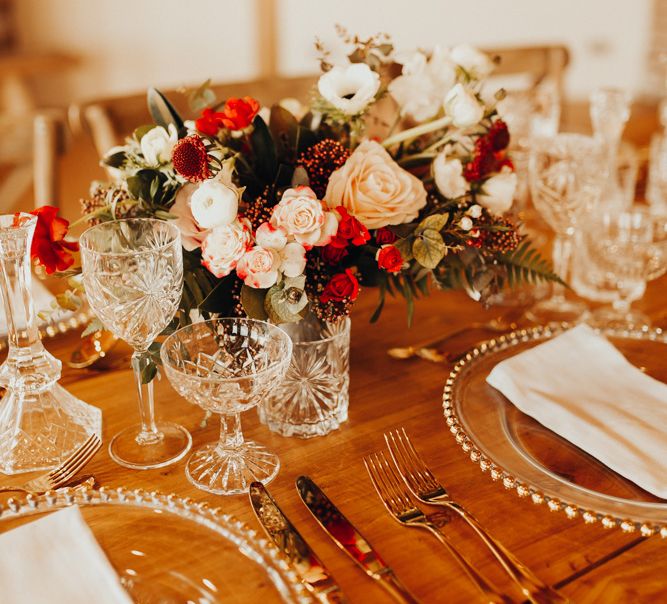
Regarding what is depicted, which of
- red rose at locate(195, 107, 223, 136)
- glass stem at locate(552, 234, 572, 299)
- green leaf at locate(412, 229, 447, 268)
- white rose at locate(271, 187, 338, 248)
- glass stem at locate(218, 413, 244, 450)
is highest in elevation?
red rose at locate(195, 107, 223, 136)

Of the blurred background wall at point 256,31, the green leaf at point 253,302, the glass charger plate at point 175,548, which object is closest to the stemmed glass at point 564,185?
the green leaf at point 253,302

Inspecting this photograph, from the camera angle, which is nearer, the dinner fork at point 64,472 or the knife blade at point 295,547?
the knife blade at point 295,547

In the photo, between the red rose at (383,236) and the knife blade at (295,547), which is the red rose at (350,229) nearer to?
the red rose at (383,236)

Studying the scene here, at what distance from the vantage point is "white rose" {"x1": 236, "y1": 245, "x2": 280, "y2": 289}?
75 centimetres

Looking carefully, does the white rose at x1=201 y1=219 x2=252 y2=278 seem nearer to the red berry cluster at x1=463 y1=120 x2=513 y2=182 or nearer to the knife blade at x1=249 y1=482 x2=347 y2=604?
the knife blade at x1=249 y1=482 x2=347 y2=604

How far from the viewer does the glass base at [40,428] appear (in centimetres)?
78

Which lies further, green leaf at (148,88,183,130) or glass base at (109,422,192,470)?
green leaf at (148,88,183,130)

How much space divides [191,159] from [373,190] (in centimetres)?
20

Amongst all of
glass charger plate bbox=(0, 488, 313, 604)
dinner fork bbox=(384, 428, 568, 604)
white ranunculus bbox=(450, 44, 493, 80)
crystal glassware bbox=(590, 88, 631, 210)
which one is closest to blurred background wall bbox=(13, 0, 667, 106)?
crystal glassware bbox=(590, 88, 631, 210)

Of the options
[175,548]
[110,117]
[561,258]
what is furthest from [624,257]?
[110,117]

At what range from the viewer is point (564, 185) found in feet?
3.68

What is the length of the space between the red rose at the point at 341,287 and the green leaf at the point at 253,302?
0.22 ft

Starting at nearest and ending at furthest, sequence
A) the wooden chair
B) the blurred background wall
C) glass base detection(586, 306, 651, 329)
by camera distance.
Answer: glass base detection(586, 306, 651, 329), the wooden chair, the blurred background wall

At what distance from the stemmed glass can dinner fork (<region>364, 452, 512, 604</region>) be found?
1.45 ft
